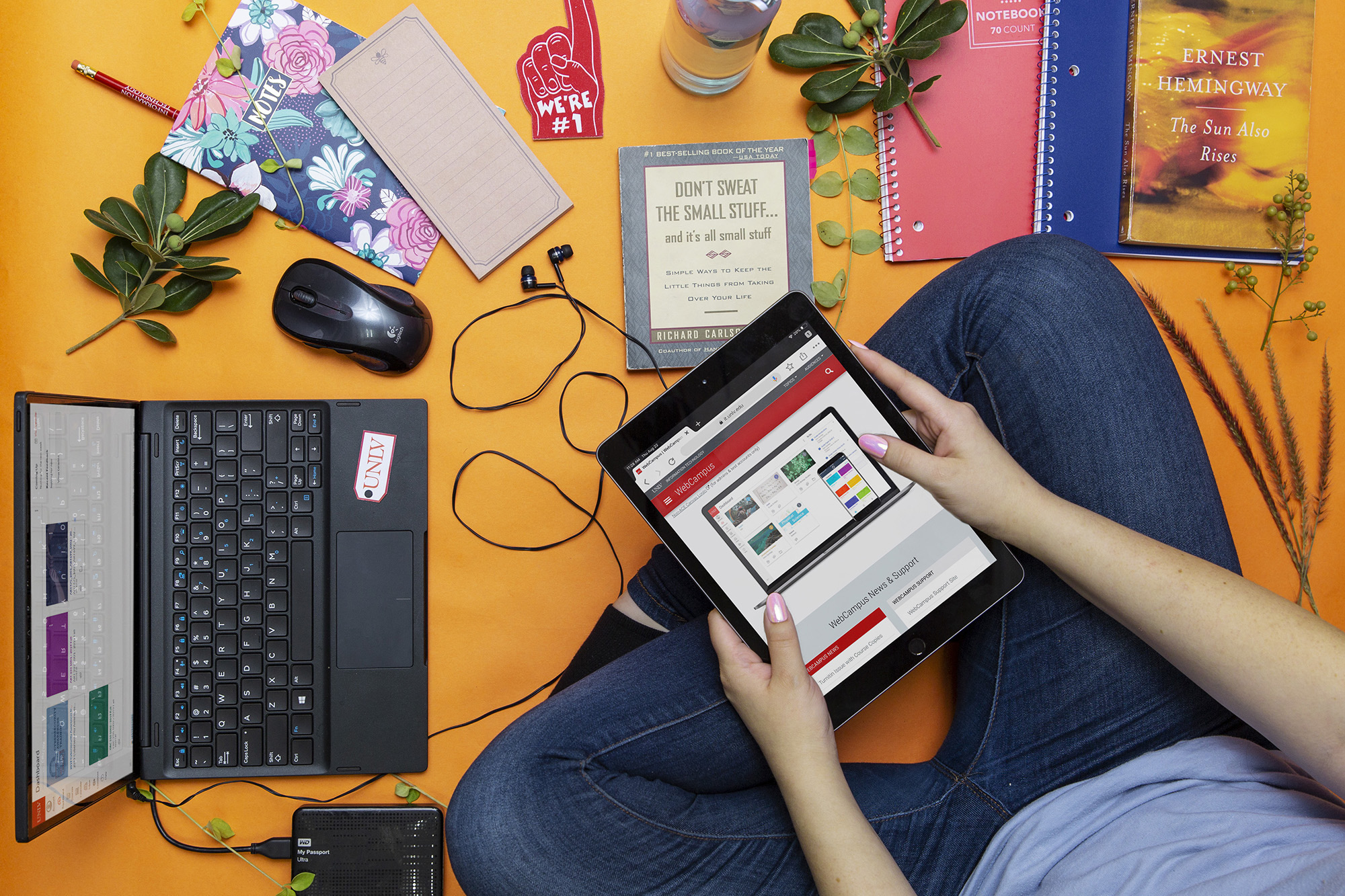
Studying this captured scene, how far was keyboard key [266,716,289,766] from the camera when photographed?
33.8 inches

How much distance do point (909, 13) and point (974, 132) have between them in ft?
0.52

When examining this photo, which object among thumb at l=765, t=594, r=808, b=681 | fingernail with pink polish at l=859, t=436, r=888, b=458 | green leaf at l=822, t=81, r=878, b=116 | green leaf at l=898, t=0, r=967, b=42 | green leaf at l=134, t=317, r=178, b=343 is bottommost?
thumb at l=765, t=594, r=808, b=681

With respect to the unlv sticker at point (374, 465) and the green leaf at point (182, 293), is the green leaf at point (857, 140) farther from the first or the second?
the green leaf at point (182, 293)

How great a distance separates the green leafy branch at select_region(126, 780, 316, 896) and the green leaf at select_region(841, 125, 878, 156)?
1.07 metres

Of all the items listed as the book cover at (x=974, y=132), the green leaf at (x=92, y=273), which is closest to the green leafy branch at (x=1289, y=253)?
the book cover at (x=974, y=132)

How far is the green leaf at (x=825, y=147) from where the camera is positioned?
931 millimetres

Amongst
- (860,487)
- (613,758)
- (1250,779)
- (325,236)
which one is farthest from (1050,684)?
(325,236)

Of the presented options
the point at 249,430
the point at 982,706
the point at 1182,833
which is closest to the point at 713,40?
the point at 249,430

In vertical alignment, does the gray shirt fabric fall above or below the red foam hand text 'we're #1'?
below

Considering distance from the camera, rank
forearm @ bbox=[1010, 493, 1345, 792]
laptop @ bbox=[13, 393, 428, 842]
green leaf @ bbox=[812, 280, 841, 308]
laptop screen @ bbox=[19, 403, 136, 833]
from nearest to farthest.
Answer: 1. forearm @ bbox=[1010, 493, 1345, 792]
2. laptop screen @ bbox=[19, 403, 136, 833]
3. laptop @ bbox=[13, 393, 428, 842]
4. green leaf @ bbox=[812, 280, 841, 308]

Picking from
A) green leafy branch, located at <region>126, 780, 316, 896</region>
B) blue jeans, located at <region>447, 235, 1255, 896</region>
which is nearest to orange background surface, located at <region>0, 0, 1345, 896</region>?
green leafy branch, located at <region>126, 780, 316, 896</region>

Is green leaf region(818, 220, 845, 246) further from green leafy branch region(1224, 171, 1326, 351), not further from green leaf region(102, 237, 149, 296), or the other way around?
green leaf region(102, 237, 149, 296)

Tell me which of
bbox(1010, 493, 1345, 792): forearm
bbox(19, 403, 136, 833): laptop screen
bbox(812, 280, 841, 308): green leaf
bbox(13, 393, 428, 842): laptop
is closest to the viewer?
bbox(1010, 493, 1345, 792): forearm

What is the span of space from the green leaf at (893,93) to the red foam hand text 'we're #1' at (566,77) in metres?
0.34
